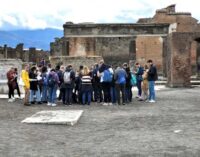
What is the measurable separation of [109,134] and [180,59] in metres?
21.0

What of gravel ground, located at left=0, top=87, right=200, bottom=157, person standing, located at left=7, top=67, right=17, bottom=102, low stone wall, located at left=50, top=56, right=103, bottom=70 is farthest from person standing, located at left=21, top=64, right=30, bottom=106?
low stone wall, located at left=50, top=56, right=103, bottom=70

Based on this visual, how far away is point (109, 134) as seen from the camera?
1395cm

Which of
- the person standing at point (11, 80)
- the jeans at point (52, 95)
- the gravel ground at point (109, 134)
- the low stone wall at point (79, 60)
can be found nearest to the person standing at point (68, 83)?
the jeans at point (52, 95)

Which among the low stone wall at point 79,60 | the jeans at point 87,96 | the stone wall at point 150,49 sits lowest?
the jeans at point 87,96

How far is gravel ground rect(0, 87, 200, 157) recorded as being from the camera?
37.7 ft

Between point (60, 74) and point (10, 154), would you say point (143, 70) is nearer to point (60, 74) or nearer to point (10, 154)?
point (60, 74)

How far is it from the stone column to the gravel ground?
1369 cm

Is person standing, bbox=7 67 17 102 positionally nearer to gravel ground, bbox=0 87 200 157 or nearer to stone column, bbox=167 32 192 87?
gravel ground, bbox=0 87 200 157

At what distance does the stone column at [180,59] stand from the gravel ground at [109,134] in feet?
44.9

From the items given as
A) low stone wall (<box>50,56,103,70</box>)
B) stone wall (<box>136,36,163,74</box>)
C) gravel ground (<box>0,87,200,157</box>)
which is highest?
stone wall (<box>136,36,163,74</box>)

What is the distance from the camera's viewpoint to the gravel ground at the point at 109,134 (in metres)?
11.5

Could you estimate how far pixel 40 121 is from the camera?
16.0 meters

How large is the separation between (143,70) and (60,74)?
13.5 feet

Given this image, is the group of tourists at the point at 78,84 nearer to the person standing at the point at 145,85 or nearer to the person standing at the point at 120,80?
the person standing at the point at 120,80
